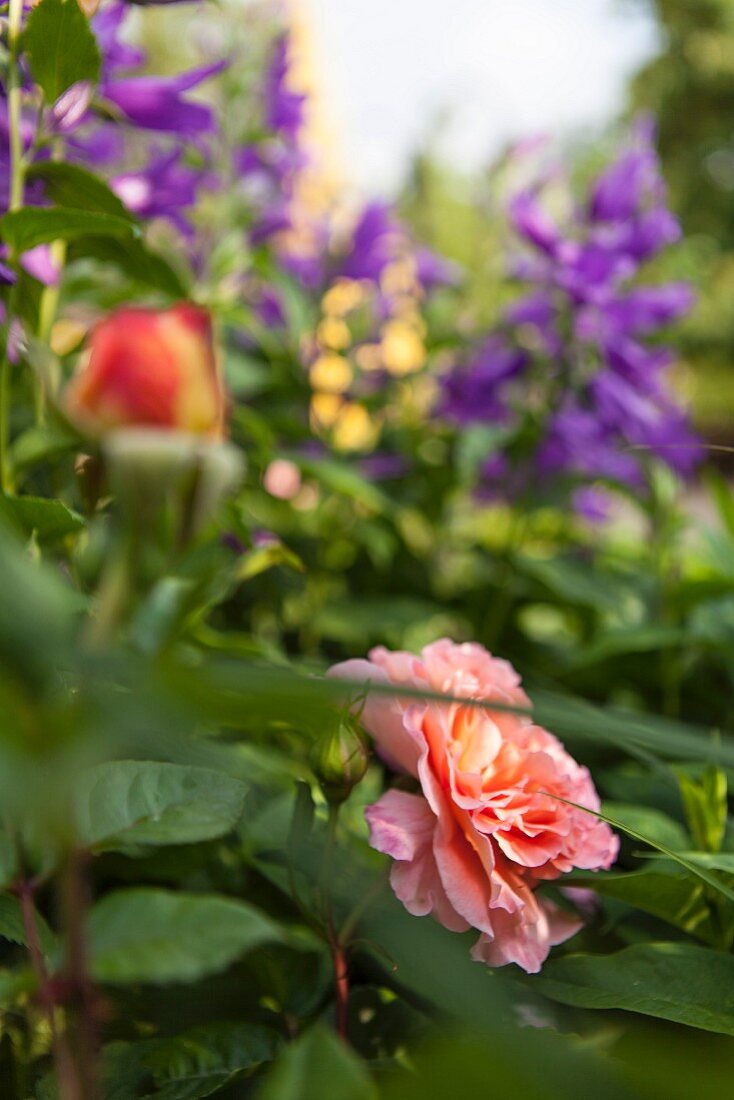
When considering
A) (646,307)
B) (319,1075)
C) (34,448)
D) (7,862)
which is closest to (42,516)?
(34,448)

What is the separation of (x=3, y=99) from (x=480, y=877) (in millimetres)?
551

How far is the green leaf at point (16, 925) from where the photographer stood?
0.33 m

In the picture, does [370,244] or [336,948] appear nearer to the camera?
[336,948]

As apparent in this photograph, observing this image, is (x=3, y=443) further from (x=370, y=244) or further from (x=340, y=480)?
(x=370, y=244)

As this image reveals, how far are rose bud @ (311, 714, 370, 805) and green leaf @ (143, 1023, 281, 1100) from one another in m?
0.11

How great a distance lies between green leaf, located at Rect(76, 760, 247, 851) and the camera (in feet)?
1.10

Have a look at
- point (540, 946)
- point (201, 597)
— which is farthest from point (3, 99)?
point (540, 946)

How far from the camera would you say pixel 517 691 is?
44 cm

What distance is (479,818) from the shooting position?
0.37 m

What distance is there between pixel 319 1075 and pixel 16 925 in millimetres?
165

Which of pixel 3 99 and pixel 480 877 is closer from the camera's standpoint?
pixel 480 877

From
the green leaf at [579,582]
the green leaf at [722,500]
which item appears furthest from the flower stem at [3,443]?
the green leaf at [722,500]

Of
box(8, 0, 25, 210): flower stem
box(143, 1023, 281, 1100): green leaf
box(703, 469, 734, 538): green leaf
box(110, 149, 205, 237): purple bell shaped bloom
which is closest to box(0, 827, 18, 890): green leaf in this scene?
box(143, 1023, 281, 1100): green leaf

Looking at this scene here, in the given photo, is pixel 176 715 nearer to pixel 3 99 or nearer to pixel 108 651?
pixel 108 651
